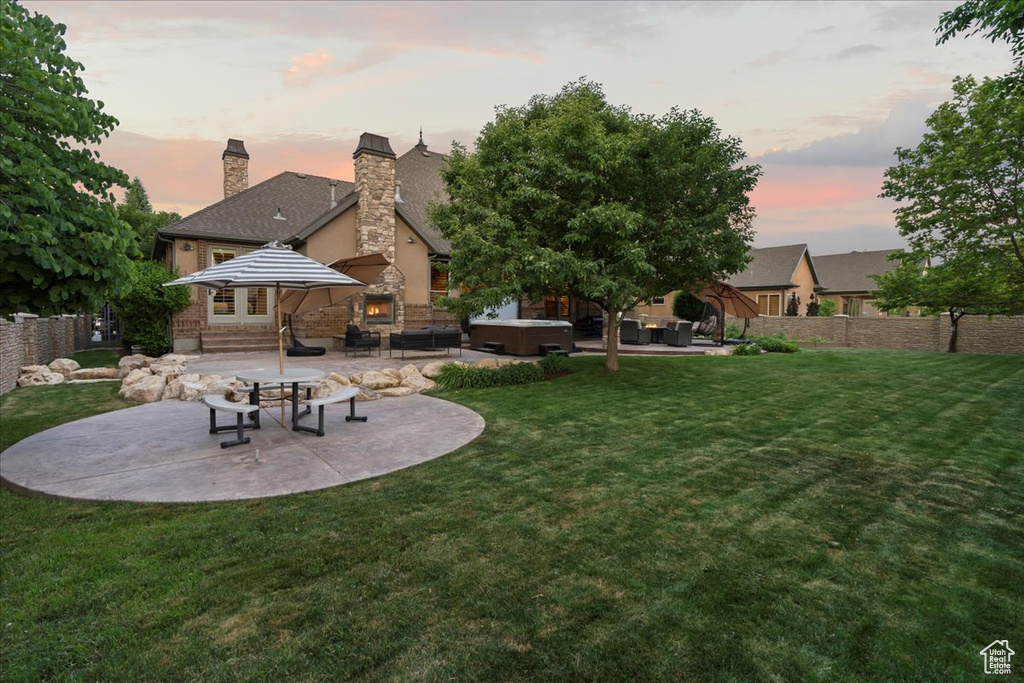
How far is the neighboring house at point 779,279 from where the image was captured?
33.5 m

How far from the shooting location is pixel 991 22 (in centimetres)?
510

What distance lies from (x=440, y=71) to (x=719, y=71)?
698 centimetres

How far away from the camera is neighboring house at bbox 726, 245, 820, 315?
33531 millimetres

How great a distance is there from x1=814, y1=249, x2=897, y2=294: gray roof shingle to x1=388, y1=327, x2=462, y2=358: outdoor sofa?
34.2 m

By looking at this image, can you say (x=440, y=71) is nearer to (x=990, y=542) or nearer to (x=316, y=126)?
(x=316, y=126)

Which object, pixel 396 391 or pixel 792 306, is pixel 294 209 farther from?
pixel 792 306

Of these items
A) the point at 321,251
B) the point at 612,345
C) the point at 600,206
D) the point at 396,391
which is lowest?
the point at 396,391

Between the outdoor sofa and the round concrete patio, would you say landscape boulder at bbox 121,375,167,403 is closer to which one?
the round concrete patio

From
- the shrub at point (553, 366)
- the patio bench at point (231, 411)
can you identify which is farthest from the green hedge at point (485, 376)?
the patio bench at point (231, 411)

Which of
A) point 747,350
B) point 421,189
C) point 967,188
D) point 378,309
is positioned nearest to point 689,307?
point 747,350

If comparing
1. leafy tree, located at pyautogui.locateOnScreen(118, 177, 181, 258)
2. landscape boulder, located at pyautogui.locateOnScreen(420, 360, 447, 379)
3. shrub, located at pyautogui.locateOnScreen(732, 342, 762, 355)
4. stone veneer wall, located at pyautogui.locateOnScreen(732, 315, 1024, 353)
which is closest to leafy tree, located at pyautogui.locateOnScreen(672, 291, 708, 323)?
stone veneer wall, located at pyautogui.locateOnScreen(732, 315, 1024, 353)

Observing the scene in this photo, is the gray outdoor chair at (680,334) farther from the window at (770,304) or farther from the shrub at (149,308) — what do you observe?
the window at (770,304)

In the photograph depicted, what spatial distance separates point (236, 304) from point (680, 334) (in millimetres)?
16541

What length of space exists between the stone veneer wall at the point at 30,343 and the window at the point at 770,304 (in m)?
37.7
